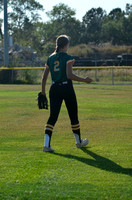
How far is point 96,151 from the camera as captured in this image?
6.59m

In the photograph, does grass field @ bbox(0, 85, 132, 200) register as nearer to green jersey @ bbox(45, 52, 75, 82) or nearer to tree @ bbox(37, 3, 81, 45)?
green jersey @ bbox(45, 52, 75, 82)

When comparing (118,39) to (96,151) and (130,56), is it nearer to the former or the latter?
(130,56)

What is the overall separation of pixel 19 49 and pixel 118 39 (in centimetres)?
3395

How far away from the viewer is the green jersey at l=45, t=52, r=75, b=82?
6.38 metres

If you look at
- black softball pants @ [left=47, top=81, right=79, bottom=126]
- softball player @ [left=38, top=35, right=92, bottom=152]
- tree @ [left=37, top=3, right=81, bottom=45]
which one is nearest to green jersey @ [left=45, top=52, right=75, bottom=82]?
softball player @ [left=38, top=35, right=92, bottom=152]

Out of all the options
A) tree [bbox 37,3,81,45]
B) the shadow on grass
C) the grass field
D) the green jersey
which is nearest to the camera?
the grass field

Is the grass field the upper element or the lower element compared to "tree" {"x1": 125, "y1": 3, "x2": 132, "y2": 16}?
lower

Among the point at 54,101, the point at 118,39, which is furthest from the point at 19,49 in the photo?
the point at 54,101

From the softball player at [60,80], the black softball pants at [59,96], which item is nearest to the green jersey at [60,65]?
the softball player at [60,80]

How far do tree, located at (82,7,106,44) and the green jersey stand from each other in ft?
282

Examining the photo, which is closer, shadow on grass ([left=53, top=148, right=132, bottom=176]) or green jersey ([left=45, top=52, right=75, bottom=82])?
shadow on grass ([left=53, top=148, right=132, bottom=176])

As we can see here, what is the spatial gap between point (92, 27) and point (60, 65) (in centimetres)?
10006

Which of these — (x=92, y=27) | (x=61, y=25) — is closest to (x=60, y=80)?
(x=61, y=25)

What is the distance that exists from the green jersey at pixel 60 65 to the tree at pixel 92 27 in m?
86.0
